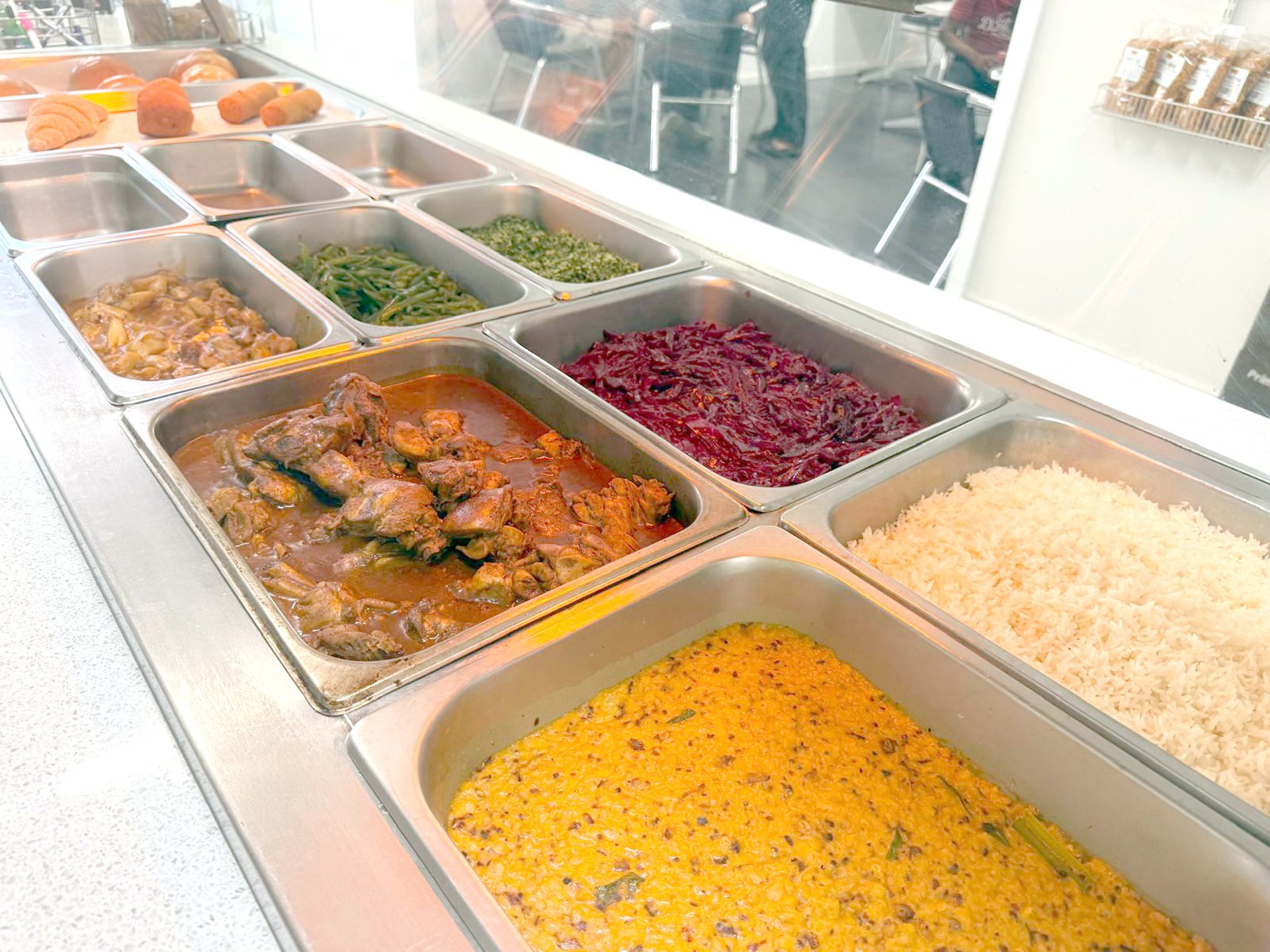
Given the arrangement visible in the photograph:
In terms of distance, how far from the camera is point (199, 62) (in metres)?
3.64

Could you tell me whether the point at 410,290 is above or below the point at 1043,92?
below

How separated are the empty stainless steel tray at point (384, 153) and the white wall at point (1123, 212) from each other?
239 centimetres

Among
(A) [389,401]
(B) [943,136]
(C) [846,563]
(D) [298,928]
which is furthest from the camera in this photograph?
(B) [943,136]

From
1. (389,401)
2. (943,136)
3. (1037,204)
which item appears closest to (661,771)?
(389,401)

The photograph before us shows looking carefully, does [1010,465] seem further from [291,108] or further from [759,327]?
[291,108]

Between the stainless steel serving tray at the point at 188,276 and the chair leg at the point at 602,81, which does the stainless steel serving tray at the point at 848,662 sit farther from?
Answer: the chair leg at the point at 602,81

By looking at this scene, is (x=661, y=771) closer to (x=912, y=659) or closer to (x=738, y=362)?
(x=912, y=659)

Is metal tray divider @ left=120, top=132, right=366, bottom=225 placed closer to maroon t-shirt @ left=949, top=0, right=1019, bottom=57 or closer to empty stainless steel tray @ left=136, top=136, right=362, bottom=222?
empty stainless steel tray @ left=136, top=136, right=362, bottom=222

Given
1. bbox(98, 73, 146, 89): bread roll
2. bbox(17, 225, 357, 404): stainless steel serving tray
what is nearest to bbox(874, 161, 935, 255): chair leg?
bbox(17, 225, 357, 404): stainless steel serving tray

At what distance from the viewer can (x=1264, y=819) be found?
938mm

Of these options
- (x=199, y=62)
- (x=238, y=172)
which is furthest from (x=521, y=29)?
(x=238, y=172)

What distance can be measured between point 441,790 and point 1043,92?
146 inches

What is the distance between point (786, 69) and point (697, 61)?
1.44 ft

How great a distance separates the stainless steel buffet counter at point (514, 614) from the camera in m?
0.87
